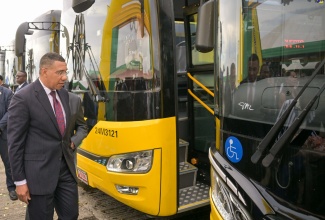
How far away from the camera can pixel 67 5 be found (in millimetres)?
4352

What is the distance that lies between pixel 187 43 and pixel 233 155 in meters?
2.25

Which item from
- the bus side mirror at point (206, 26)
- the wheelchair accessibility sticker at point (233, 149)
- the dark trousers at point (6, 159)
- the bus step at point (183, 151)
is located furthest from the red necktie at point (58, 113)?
the dark trousers at point (6, 159)

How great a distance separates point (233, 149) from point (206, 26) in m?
0.91

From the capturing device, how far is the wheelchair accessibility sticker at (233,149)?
186cm

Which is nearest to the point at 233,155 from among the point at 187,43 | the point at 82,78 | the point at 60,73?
the point at 60,73

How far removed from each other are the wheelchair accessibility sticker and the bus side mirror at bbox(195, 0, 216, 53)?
2.39 feet

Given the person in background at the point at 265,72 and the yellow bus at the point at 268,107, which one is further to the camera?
the person in background at the point at 265,72

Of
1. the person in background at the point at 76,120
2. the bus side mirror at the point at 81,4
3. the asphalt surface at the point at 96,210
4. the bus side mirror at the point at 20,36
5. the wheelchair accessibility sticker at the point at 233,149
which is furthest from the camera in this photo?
the bus side mirror at the point at 20,36

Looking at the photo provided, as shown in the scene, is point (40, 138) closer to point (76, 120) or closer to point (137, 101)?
point (76, 120)

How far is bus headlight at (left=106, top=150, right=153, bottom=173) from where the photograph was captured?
300cm

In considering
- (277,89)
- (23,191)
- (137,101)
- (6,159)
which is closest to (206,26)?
(277,89)

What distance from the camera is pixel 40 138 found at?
7.98ft

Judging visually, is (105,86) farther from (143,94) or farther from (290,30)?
(290,30)

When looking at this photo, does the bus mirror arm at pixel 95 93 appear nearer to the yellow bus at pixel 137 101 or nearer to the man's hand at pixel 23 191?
the yellow bus at pixel 137 101
